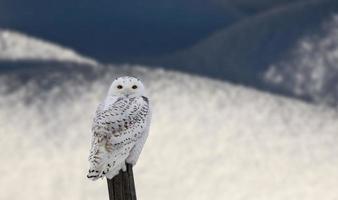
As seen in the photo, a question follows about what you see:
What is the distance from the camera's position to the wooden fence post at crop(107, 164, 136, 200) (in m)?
2.86

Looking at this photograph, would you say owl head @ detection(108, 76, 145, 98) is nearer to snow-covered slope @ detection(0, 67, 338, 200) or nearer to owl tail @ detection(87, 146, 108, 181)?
owl tail @ detection(87, 146, 108, 181)

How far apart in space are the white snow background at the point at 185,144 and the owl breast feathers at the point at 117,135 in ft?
9.56

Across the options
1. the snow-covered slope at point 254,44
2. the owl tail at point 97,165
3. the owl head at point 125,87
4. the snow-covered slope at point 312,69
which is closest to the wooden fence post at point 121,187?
the owl tail at point 97,165

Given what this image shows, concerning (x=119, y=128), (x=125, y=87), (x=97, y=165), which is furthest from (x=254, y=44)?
(x=97, y=165)

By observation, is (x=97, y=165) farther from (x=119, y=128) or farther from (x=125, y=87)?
(x=125, y=87)

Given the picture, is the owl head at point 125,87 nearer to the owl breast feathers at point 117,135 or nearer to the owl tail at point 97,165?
the owl breast feathers at point 117,135

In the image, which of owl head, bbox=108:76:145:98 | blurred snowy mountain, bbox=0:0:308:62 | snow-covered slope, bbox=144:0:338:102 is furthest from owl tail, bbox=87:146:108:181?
blurred snowy mountain, bbox=0:0:308:62

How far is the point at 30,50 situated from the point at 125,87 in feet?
18.9

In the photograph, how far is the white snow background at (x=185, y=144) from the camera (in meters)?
5.89

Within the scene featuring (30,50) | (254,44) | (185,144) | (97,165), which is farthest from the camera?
(254,44)

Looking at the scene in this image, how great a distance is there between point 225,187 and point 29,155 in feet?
4.85

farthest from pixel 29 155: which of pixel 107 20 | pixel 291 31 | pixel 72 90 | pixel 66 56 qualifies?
pixel 107 20

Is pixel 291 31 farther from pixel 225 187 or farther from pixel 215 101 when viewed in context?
pixel 225 187

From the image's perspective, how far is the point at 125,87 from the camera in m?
2.93
